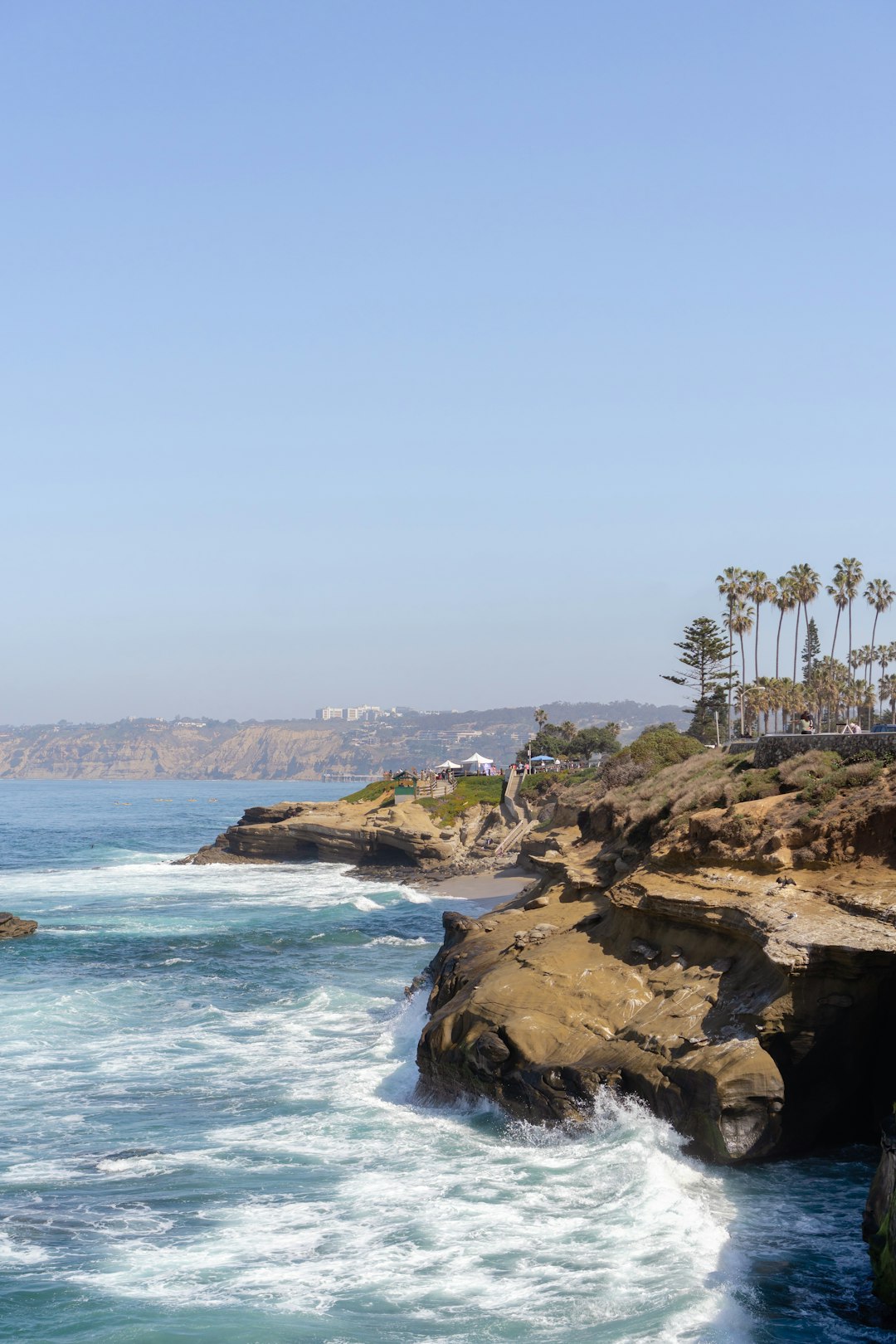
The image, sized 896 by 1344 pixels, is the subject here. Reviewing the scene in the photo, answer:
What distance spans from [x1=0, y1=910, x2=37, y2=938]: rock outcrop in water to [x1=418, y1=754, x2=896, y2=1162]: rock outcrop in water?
26286 mm

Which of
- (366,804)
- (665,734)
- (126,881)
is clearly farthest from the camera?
(366,804)

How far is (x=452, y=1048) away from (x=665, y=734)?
27979 mm

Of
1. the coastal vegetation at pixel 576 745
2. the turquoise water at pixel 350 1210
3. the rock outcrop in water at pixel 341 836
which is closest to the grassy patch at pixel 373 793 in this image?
the rock outcrop in water at pixel 341 836

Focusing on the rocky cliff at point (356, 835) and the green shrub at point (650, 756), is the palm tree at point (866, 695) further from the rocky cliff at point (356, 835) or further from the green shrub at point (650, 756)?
the green shrub at point (650, 756)

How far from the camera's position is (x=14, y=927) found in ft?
157

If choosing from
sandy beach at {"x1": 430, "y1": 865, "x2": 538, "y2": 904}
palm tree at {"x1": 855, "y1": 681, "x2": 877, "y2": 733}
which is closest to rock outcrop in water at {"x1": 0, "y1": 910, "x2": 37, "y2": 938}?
sandy beach at {"x1": 430, "y1": 865, "x2": 538, "y2": 904}

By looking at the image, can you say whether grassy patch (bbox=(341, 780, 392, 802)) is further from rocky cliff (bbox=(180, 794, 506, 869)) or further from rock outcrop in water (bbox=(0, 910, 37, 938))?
rock outcrop in water (bbox=(0, 910, 37, 938))

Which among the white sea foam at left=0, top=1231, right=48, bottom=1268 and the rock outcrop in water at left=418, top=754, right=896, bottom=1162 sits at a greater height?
the rock outcrop in water at left=418, top=754, right=896, bottom=1162

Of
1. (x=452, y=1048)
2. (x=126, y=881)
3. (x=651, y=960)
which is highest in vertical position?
(x=651, y=960)

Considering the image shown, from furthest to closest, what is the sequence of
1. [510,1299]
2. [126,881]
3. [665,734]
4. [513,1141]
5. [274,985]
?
[126,881] → [665,734] → [274,985] → [513,1141] → [510,1299]

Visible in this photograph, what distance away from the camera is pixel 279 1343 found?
44.3ft

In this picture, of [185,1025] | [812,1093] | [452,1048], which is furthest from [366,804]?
[812,1093]

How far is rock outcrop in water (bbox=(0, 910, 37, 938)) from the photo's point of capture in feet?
155

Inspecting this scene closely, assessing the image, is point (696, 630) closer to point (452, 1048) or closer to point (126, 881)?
point (126, 881)
